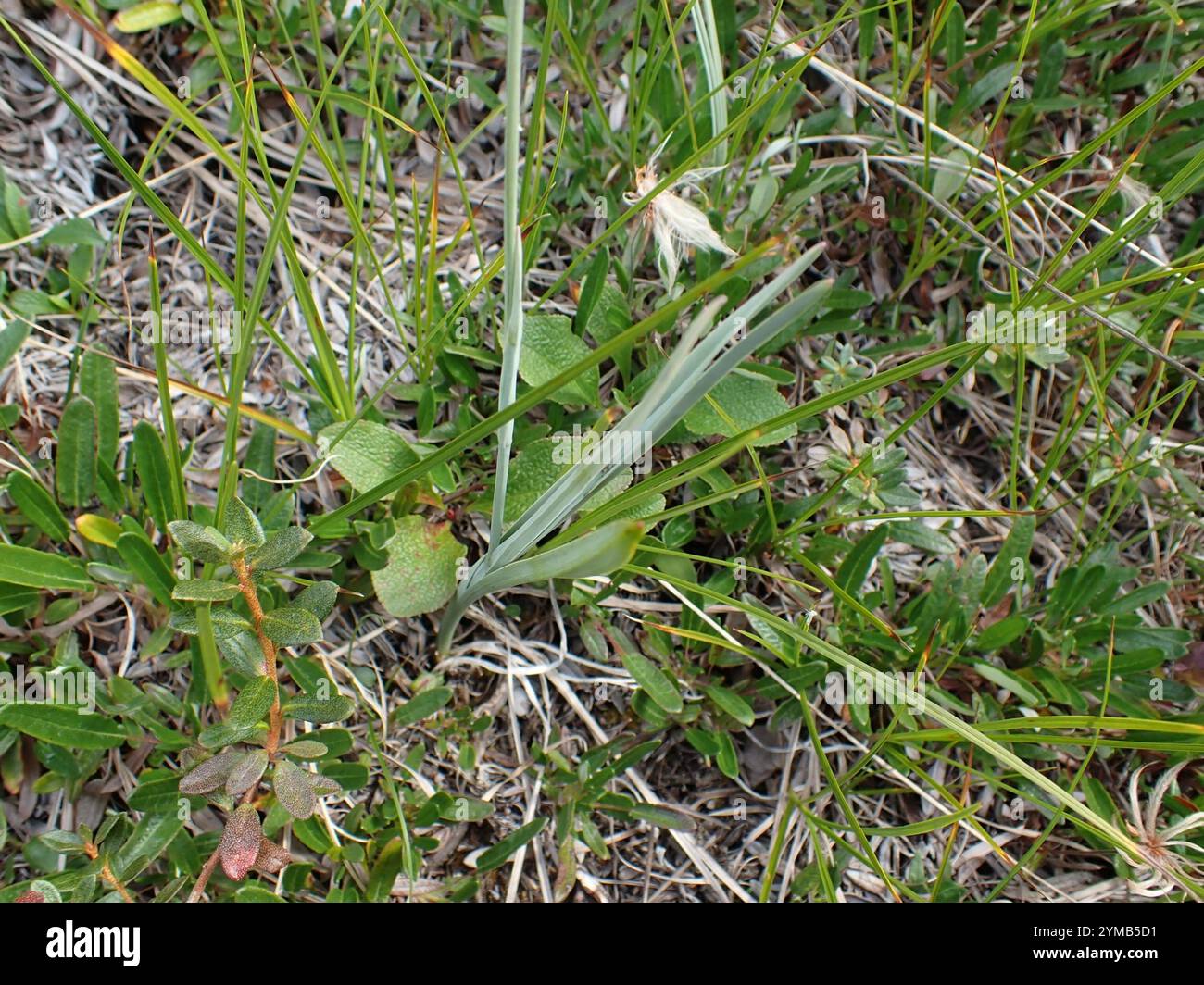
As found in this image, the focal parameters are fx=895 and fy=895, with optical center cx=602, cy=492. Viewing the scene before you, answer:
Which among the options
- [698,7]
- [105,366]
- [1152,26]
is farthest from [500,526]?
[1152,26]

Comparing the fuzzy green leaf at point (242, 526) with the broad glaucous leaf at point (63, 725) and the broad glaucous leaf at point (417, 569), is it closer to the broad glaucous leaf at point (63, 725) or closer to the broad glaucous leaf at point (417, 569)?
the broad glaucous leaf at point (417, 569)

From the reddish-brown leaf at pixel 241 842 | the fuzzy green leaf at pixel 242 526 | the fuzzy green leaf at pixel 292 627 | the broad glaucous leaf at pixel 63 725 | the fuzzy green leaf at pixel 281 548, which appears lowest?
the reddish-brown leaf at pixel 241 842

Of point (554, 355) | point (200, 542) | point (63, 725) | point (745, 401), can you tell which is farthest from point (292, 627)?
point (745, 401)

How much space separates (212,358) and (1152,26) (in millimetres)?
2148

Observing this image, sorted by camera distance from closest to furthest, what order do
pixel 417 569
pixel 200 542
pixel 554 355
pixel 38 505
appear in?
1. pixel 200 542
2. pixel 38 505
3. pixel 417 569
4. pixel 554 355

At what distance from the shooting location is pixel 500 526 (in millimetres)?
1307

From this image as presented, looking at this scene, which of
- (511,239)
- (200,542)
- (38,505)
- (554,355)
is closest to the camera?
(511,239)

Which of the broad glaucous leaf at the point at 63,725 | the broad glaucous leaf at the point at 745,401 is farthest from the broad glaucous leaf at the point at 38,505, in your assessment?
the broad glaucous leaf at the point at 745,401

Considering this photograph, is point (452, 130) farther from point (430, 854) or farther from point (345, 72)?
point (430, 854)

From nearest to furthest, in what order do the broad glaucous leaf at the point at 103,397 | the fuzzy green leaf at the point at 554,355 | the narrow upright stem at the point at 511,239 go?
1. the narrow upright stem at the point at 511,239
2. the broad glaucous leaf at the point at 103,397
3. the fuzzy green leaf at the point at 554,355

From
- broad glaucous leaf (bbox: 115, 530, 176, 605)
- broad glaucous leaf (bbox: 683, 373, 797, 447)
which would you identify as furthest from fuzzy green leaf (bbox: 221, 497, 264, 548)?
broad glaucous leaf (bbox: 683, 373, 797, 447)

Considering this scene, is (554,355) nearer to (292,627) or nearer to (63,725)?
(292,627)

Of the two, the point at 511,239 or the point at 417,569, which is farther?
the point at 417,569

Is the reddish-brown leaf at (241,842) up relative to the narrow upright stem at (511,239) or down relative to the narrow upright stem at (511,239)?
down
